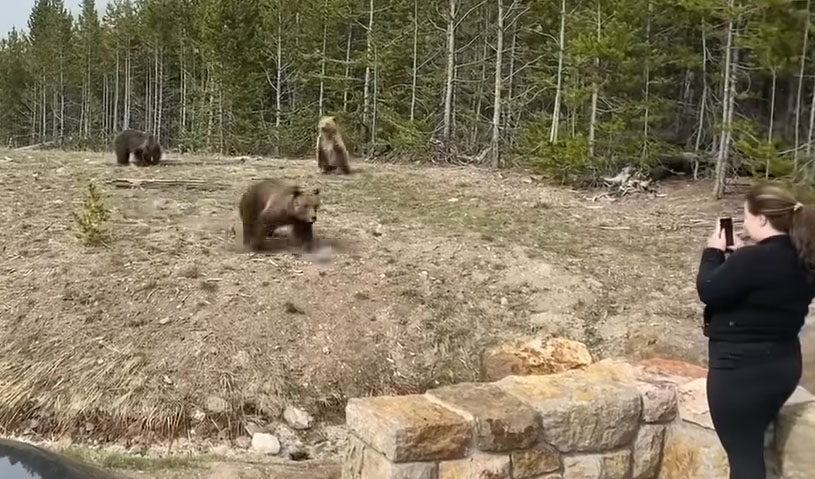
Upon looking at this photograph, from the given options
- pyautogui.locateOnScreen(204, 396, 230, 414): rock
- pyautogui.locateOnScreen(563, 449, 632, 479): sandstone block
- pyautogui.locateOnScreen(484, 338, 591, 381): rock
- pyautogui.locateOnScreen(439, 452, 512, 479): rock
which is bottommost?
pyautogui.locateOnScreen(204, 396, 230, 414): rock

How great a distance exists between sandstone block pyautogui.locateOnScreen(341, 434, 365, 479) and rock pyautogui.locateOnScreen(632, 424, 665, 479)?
1.28 metres

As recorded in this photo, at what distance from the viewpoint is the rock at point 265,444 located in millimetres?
6113

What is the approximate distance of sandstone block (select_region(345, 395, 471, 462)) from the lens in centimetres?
366

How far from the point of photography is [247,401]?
255 inches

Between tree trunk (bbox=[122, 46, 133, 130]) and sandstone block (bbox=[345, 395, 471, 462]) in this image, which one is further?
tree trunk (bbox=[122, 46, 133, 130])

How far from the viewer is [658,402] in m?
4.18

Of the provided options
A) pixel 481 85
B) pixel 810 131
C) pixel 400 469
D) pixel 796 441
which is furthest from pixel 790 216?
pixel 481 85

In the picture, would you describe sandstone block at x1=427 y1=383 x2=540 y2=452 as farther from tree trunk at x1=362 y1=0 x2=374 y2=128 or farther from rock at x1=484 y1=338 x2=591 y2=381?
tree trunk at x1=362 y1=0 x2=374 y2=128

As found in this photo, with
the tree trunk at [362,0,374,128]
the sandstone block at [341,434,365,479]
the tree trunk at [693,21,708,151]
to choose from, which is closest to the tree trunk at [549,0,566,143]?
the tree trunk at [693,21,708,151]

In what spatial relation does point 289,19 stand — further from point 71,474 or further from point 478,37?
point 71,474

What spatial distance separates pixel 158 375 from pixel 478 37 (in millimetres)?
16087

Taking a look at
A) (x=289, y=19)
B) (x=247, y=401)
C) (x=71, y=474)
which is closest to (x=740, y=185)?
(x=247, y=401)

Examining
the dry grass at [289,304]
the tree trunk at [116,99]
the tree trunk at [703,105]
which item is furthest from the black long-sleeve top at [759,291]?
the tree trunk at [116,99]

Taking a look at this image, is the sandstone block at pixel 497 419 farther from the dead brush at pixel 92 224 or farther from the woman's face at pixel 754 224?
the dead brush at pixel 92 224
